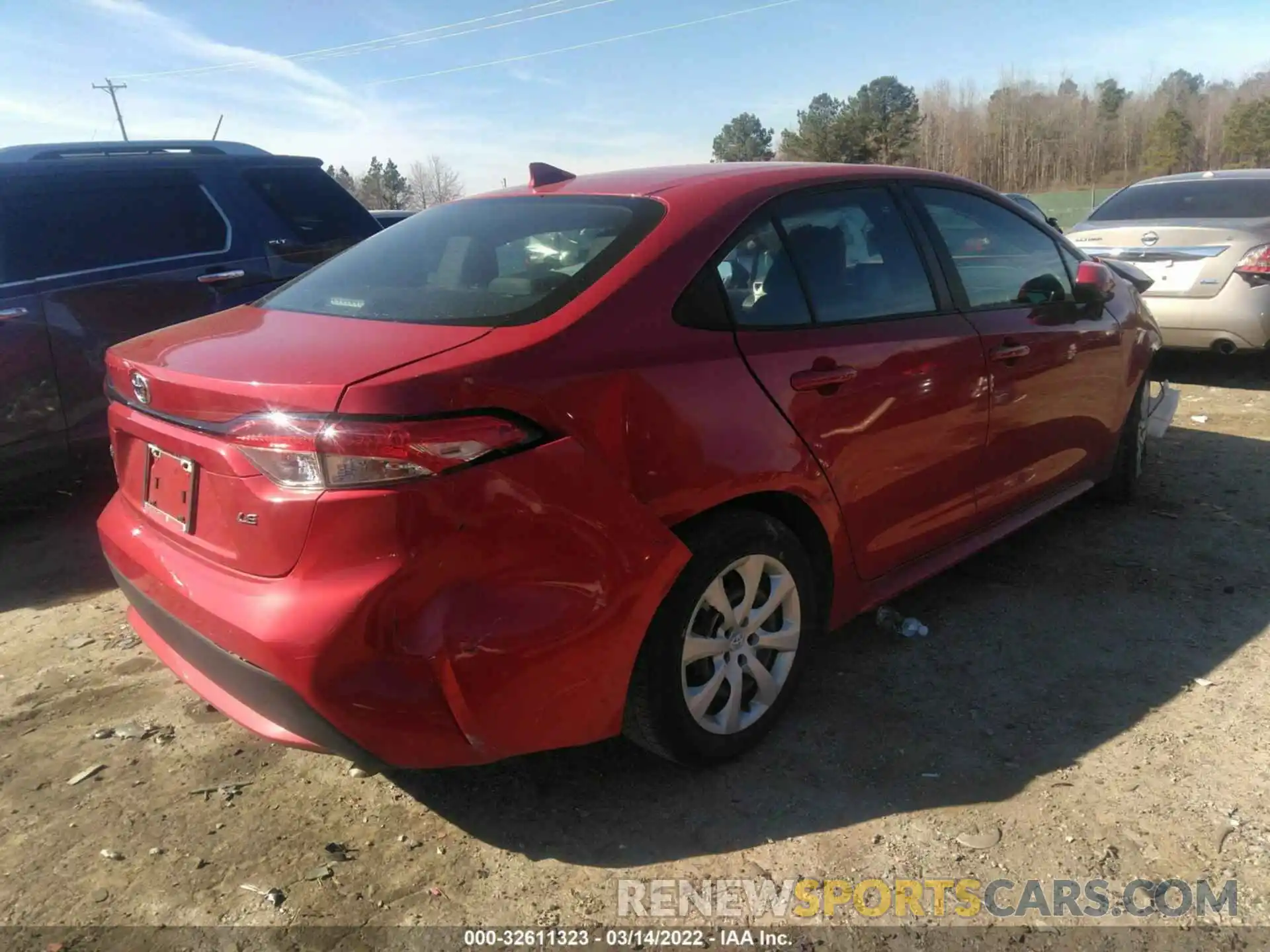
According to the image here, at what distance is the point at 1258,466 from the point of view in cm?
517

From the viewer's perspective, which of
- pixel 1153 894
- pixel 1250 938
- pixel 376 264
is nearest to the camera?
pixel 1250 938

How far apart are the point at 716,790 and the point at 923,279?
182cm

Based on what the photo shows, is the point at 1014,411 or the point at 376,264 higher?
the point at 376,264

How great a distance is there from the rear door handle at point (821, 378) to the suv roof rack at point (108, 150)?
4.37 metres

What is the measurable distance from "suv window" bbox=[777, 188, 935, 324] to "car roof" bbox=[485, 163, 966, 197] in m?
0.08

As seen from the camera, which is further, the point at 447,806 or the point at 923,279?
the point at 923,279

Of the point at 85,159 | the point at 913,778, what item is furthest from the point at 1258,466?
the point at 85,159

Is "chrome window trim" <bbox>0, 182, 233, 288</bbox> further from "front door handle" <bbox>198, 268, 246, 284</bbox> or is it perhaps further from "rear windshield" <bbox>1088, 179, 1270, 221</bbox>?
"rear windshield" <bbox>1088, 179, 1270, 221</bbox>

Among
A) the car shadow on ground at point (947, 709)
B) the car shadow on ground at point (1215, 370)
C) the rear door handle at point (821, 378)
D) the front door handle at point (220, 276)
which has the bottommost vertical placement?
the car shadow on ground at point (947, 709)

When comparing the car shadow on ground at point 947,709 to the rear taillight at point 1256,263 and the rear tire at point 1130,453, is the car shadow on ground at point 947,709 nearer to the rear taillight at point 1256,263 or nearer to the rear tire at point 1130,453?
the rear tire at point 1130,453

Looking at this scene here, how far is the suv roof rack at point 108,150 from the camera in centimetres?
522

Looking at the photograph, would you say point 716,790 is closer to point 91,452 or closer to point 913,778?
point 913,778

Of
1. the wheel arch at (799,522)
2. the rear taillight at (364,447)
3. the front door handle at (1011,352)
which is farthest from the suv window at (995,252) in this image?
the rear taillight at (364,447)

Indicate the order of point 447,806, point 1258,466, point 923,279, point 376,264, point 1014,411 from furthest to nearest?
point 1258,466
point 1014,411
point 923,279
point 376,264
point 447,806
